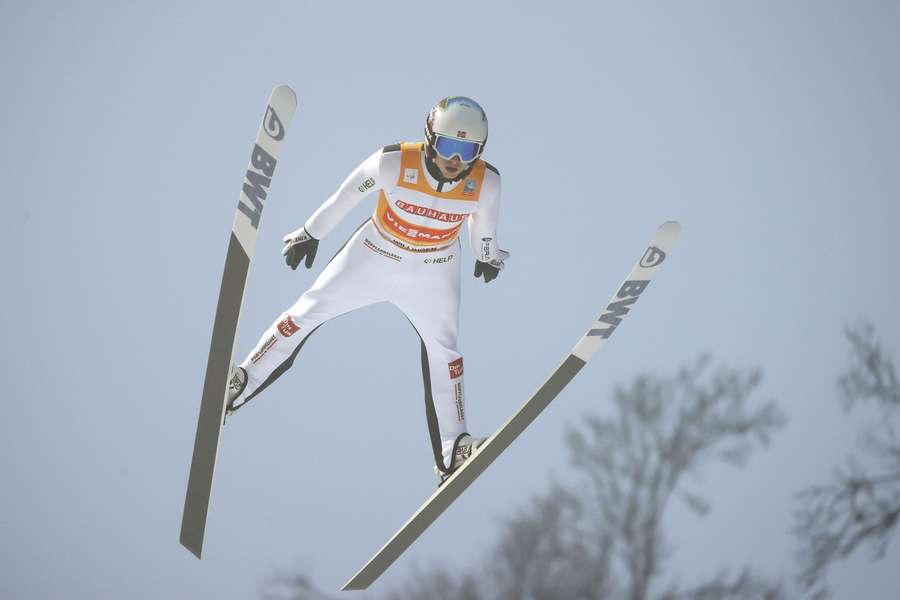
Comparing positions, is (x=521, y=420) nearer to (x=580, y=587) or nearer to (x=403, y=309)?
(x=403, y=309)

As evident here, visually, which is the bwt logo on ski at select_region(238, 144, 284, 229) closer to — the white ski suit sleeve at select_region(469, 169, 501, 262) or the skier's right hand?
the skier's right hand

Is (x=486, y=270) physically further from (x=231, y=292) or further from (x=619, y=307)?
(x=231, y=292)

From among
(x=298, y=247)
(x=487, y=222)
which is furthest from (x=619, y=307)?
(x=298, y=247)

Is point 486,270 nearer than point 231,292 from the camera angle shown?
No

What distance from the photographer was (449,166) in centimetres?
404

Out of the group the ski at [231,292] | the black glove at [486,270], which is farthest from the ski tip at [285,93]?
the black glove at [486,270]

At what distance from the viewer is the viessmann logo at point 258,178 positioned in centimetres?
373

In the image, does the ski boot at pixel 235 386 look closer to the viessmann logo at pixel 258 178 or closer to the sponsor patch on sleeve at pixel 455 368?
the viessmann logo at pixel 258 178

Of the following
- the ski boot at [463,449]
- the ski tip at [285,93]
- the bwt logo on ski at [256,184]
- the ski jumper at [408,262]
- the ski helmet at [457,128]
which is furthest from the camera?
the ski boot at [463,449]

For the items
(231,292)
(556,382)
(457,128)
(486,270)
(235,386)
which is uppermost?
(457,128)

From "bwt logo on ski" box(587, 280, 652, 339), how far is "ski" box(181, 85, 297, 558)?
1599mm

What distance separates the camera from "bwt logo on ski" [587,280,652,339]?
14.3 ft

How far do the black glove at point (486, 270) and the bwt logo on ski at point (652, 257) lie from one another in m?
0.69

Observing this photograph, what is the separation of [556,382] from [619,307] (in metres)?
0.46
